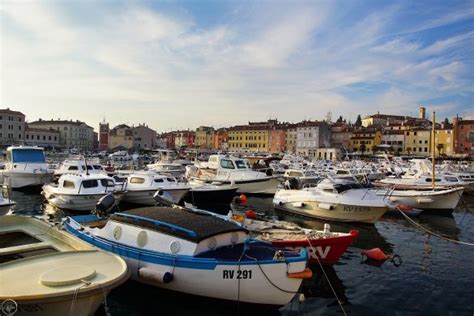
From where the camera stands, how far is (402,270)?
1434 cm

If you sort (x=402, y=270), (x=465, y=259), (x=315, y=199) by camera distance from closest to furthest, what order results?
(x=402, y=270)
(x=465, y=259)
(x=315, y=199)

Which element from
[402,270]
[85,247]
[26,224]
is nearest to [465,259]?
[402,270]

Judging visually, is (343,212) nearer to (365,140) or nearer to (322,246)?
(322,246)

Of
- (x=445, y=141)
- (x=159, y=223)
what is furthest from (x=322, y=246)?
(x=445, y=141)

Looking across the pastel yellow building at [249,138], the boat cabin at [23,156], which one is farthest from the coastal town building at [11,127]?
the boat cabin at [23,156]

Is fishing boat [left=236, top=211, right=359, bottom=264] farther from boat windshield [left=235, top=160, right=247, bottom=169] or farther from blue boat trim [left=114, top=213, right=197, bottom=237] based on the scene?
boat windshield [left=235, top=160, right=247, bottom=169]

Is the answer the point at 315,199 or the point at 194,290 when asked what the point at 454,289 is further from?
the point at 315,199

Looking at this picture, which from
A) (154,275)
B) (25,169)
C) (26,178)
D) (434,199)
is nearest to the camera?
(154,275)

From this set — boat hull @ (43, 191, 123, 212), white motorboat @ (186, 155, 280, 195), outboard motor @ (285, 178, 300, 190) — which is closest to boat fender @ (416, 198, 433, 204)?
outboard motor @ (285, 178, 300, 190)

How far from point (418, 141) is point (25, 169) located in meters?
102

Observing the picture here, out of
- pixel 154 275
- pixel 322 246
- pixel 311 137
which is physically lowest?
pixel 154 275

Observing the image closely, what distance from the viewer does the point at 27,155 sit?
35938 mm

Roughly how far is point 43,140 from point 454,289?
138161 mm

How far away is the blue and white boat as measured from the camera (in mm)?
9781
